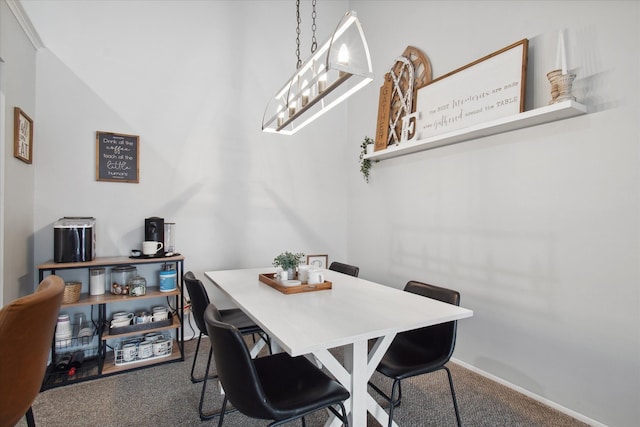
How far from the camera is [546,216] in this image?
210 cm

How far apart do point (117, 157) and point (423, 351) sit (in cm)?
284

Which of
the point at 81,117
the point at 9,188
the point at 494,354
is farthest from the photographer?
the point at 81,117

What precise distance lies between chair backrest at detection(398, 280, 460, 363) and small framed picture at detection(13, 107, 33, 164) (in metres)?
2.80

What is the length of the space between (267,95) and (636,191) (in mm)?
3087

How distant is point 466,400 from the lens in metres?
2.13

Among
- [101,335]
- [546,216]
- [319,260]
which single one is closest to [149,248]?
[101,335]

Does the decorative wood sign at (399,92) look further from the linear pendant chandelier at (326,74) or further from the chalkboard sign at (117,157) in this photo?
the chalkboard sign at (117,157)

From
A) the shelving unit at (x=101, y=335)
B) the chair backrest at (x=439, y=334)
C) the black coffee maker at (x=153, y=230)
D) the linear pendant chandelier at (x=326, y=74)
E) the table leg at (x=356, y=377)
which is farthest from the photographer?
the black coffee maker at (x=153, y=230)

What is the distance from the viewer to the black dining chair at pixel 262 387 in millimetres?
1164

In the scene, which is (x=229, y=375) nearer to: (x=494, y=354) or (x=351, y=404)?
(x=351, y=404)

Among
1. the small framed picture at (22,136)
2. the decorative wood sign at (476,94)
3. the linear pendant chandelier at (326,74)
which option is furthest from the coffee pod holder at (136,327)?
the decorative wood sign at (476,94)

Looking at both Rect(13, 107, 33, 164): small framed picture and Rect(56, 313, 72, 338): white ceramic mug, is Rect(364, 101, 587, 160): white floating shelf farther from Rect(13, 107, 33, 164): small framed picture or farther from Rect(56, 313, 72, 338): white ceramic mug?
Rect(56, 313, 72, 338): white ceramic mug

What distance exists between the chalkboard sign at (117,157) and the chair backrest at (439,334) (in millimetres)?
2577

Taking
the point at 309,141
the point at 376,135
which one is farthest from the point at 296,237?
the point at 376,135
